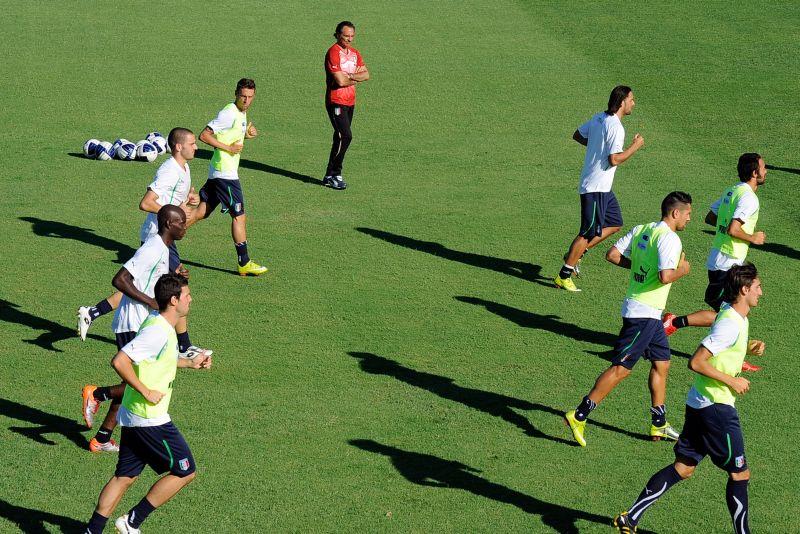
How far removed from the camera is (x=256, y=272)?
13.7m

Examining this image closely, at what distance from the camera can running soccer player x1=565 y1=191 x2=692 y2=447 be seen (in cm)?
985

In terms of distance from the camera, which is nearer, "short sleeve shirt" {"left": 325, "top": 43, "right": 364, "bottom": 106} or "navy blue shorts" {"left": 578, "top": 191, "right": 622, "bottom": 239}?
"navy blue shorts" {"left": 578, "top": 191, "right": 622, "bottom": 239}

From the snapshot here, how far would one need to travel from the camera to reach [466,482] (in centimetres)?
929

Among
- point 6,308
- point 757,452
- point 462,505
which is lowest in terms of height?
point 6,308

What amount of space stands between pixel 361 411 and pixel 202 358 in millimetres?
2586

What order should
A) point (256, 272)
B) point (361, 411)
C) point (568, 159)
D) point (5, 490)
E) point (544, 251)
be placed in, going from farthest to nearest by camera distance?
point (568, 159) < point (544, 251) < point (256, 272) < point (361, 411) < point (5, 490)

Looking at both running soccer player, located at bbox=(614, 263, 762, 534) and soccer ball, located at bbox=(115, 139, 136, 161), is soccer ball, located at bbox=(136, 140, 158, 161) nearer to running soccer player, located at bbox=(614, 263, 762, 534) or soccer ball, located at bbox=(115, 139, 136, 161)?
soccer ball, located at bbox=(115, 139, 136, 161)

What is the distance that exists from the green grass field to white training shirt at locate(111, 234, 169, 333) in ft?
4.02

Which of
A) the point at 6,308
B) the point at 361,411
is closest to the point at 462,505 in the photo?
the point at 361,411

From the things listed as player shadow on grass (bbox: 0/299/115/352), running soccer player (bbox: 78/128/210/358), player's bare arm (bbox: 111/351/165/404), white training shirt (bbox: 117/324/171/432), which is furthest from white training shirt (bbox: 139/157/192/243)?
player's bare arm (bbox: 111/351/165/404)

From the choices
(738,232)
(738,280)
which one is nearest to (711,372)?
(738,280)

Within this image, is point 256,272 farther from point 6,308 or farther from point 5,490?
point 5,490

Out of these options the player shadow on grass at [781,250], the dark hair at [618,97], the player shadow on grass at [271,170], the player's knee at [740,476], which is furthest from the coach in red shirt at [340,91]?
the player's knee at [740,476]

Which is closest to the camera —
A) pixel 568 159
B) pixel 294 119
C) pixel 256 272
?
pixel 256 272
